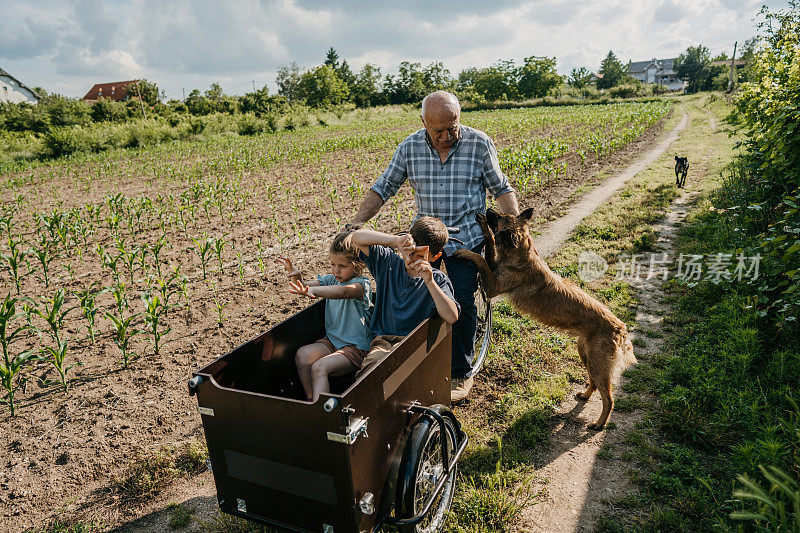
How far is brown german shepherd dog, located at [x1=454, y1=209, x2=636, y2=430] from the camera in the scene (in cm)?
377

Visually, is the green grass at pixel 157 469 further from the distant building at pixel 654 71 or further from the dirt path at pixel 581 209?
the distant building at pixel 654 71

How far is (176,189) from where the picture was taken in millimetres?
14664

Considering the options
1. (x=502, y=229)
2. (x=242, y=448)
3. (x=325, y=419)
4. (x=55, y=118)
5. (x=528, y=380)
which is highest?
(x=55, y=118)

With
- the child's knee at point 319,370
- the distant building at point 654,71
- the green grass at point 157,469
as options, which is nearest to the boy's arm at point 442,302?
the child's knee at point 319,370

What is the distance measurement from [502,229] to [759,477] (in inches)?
95.5

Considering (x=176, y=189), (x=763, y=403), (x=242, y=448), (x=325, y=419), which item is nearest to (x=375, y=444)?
(x=325, y=419)

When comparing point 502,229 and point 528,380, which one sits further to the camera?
point 528,380

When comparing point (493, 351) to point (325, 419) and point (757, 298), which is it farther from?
point (325, 419)

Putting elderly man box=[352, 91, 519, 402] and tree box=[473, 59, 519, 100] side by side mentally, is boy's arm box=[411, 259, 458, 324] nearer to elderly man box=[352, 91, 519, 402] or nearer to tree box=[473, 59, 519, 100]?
elderly man box=[352, 91, 519, 402]

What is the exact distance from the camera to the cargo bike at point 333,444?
206 cm

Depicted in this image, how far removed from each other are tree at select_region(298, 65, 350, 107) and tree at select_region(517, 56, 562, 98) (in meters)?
31.1

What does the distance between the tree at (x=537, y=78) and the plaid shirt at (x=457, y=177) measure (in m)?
79.7

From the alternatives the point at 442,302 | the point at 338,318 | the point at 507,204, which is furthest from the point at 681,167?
the point at 338,318

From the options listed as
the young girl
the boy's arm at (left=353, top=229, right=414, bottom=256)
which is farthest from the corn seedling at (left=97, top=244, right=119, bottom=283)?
the boy's arm at (left=353, top=229, right=414, bottom=256)
